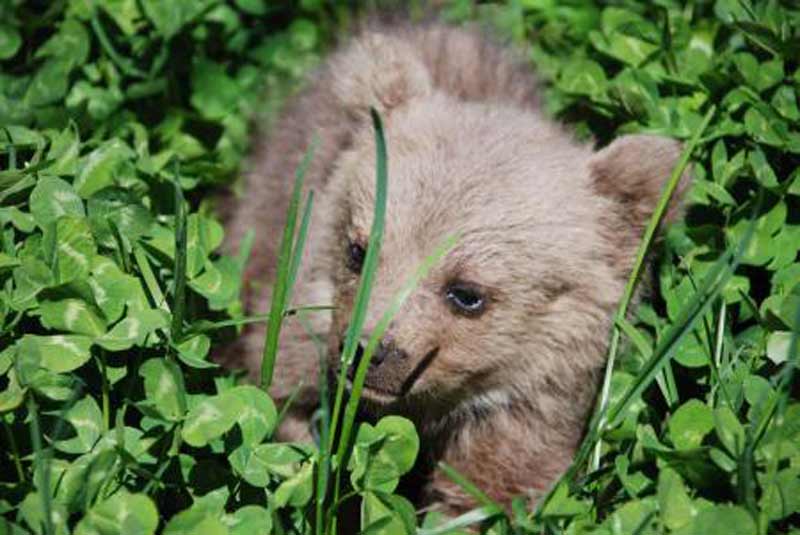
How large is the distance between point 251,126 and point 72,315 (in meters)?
2.26

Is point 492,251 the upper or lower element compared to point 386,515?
upper

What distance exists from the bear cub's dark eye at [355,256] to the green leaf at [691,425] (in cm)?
105

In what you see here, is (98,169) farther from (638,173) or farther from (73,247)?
(638,173)

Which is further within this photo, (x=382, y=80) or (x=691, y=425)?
(x=382, y=80)

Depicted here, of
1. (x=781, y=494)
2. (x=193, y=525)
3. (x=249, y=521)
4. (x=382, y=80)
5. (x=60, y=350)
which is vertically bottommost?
(x=249, y=521)

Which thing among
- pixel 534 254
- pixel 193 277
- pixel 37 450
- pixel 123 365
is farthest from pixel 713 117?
pixel 37 450

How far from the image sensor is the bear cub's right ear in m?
3.83

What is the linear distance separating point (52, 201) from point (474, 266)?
3.84ft

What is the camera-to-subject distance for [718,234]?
11.6 ft

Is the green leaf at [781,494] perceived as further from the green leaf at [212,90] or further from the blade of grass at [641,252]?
the green leaf at [212,90]

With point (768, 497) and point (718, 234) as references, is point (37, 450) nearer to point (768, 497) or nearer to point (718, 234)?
point (768, 497)

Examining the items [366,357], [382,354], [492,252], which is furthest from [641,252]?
[366,357]

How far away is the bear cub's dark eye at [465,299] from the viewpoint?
3.30 metres

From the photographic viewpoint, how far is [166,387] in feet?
9.07
